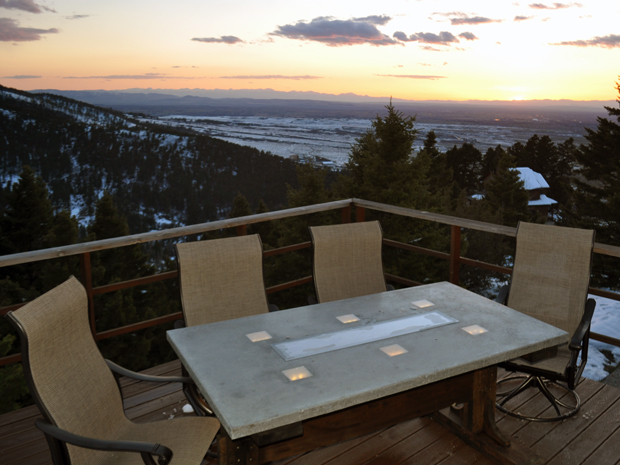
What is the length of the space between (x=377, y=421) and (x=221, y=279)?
1254mm

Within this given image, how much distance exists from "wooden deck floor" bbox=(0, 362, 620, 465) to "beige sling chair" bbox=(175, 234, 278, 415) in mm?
585

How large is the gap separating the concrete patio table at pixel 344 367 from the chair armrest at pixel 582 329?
30 centimetres

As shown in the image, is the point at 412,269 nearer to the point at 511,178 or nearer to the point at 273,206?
the point at 273,206

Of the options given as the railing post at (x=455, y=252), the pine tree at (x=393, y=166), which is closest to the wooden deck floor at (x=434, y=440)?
the railing post at (x=455, y=252)

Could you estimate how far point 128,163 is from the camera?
101ft

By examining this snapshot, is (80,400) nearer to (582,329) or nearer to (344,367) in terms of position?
(344,367)

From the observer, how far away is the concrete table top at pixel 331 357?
1.53 meters

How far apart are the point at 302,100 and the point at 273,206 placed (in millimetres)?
10692

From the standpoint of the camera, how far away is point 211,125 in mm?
26469

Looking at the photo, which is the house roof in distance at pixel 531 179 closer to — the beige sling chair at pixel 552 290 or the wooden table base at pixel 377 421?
the beige sling chair at pixel 552 290

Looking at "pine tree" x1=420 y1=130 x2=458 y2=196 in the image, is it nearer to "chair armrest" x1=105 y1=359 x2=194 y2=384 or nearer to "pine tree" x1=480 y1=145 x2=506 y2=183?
"pine tree" x1=480 y1=145 x2=506 y2=183

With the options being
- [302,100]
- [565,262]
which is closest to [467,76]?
[302,100]

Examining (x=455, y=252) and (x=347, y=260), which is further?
(x=455, y=252)

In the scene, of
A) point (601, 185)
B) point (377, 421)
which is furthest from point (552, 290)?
point (601, 185)
